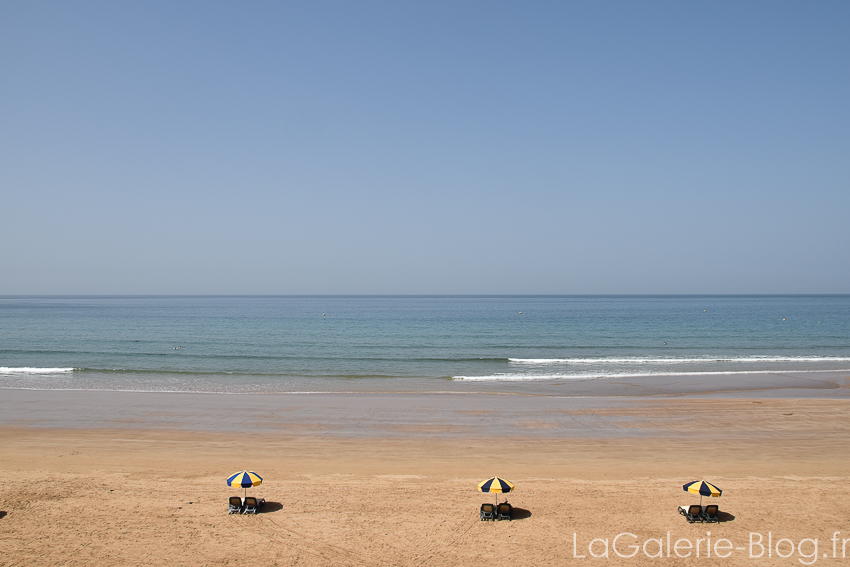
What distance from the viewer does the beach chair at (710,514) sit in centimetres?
991

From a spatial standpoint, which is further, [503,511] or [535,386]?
[535,386]

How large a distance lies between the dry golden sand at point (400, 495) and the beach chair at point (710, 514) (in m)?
0.15

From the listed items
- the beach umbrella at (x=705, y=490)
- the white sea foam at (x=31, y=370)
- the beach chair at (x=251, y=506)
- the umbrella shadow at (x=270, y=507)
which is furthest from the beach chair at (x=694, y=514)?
the white sea foam at (x=31, y=370)

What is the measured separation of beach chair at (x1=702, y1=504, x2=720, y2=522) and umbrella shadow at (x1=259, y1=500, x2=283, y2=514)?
841 cm

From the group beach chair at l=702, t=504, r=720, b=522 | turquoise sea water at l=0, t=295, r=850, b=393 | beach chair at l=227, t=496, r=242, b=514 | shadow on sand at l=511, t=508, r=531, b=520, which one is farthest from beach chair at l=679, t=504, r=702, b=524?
turquoise sea water at l=0, t=295, r=850, b=393

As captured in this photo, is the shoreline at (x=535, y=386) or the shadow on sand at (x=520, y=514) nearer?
the shadow on sand at (x=520, y=514)

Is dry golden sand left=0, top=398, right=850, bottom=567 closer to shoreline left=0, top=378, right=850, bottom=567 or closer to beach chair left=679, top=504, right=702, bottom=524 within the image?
shoreline left=0, top=378, right=850, bottom=567

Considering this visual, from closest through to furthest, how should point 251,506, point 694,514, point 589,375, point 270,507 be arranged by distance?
1. point 694,514
2. point 251,506
3. point 270,507
4. point 589,375

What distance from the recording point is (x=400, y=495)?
11.3 meters

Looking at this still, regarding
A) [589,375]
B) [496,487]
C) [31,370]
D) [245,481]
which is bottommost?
[31,370]

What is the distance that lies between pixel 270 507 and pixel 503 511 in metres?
4.76

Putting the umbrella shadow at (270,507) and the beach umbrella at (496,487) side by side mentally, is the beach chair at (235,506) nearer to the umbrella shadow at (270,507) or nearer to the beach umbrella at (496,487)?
the umbrella shadow at (270,507)

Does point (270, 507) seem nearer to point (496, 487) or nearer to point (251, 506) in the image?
point (251, 506)

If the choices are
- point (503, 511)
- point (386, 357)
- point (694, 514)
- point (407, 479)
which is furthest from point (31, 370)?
point (694, 514)
